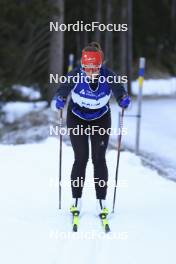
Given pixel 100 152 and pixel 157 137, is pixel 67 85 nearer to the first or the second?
pixel 100 152

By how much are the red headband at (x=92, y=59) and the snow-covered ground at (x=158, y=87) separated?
96.7 ft

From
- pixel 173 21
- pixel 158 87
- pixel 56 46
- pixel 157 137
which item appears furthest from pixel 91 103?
pixel 173 21

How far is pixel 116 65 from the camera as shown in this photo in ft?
125

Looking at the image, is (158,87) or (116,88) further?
(158,87)

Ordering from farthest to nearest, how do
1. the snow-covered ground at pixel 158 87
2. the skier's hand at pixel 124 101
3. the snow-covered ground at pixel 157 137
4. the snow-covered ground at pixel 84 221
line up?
the snow-covered ground at pixel 158 87
the snow-covered ground at pixel 157 137
the skier's hand at pixel 124 101
the snow-covered ground at pixel 84 221

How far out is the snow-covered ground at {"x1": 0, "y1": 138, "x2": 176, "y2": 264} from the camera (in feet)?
17.1

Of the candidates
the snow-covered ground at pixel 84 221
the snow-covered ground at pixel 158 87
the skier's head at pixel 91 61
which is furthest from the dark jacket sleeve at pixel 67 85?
the snow-covered ground at pixel 158 87

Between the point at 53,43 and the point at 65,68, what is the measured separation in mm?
12240

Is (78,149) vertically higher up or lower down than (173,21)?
lower down

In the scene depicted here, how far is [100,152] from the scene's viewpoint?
242 inches

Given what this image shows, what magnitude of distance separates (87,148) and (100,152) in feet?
0.46

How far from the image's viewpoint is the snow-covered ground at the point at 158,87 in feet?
122

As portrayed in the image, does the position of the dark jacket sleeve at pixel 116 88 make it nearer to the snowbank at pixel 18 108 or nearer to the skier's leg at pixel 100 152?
the skier's leg at pixel 100 152

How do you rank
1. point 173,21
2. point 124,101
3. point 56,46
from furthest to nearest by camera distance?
point 173,21, point 56,46, point 124,101
